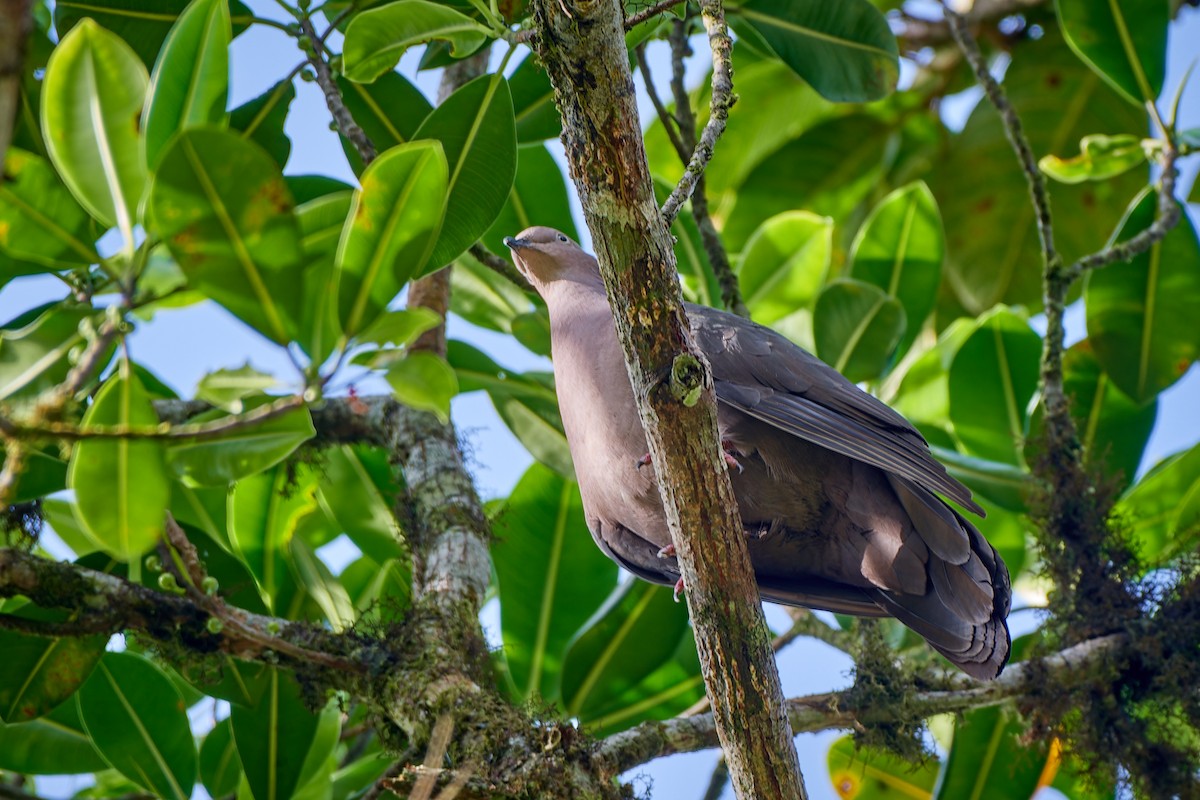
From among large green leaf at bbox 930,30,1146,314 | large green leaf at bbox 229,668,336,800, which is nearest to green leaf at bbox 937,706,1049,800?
large green leaf at bbox 229,668,336,800

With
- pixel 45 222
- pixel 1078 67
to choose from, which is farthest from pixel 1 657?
pixel 1078 67

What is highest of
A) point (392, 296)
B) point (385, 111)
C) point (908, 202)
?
point (908, 202)

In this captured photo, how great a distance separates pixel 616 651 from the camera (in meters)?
3.63

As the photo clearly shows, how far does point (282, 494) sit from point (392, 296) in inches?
73.3

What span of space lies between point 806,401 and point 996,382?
1.42 metres

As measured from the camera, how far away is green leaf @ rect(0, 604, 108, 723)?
9.06 ft

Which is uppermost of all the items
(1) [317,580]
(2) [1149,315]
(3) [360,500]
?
(2) [1149,315]

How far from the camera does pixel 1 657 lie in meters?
2.77

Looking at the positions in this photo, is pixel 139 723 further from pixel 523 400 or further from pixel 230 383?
pixel 230 383

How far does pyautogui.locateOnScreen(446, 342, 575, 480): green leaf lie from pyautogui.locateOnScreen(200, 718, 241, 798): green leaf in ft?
4.43

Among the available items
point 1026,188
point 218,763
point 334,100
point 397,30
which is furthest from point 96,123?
point 1026,188

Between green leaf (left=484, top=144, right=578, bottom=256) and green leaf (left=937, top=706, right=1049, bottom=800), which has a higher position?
green leaf (left=484, top=144, right=578, bottom=256)

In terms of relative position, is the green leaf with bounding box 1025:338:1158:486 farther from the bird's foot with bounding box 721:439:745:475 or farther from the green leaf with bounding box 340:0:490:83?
the green leaf with bounding box 340:0:490:83

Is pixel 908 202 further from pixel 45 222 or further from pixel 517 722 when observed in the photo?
pixel 45 222
